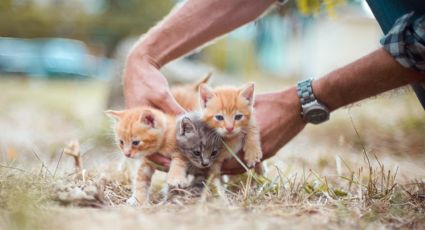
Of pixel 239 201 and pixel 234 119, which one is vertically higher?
pixel 234 119

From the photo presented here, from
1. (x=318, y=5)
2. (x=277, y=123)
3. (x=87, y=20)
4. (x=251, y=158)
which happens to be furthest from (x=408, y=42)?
(x=87, y=20)

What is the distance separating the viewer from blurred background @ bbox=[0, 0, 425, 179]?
3607 millimetres

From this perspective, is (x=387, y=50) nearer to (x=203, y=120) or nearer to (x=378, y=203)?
(x=378, y=203)

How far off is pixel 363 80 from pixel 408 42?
18 centimetres

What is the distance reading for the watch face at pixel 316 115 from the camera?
188cm

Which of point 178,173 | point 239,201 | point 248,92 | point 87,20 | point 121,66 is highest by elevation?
point 87,20

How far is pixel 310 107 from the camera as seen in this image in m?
1.88

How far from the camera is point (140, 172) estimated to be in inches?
78.1

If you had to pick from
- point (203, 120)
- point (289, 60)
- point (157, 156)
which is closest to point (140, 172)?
point (157, 156)

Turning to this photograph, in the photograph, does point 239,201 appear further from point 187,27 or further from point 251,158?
point 187,27

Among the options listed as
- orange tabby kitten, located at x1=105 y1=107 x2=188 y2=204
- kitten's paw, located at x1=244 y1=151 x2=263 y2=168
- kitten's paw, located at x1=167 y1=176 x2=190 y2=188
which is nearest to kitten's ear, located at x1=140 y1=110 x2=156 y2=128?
orange tabby kitten, located at x1=105 y1=107 x2=188 y2=204

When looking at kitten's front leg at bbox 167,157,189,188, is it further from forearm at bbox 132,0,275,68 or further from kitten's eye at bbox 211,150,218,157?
forearm at bbox 132,0,275,68

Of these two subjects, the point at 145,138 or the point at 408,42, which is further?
the point at 145,138

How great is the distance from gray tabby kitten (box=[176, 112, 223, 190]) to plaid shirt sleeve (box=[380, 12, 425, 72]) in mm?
576
